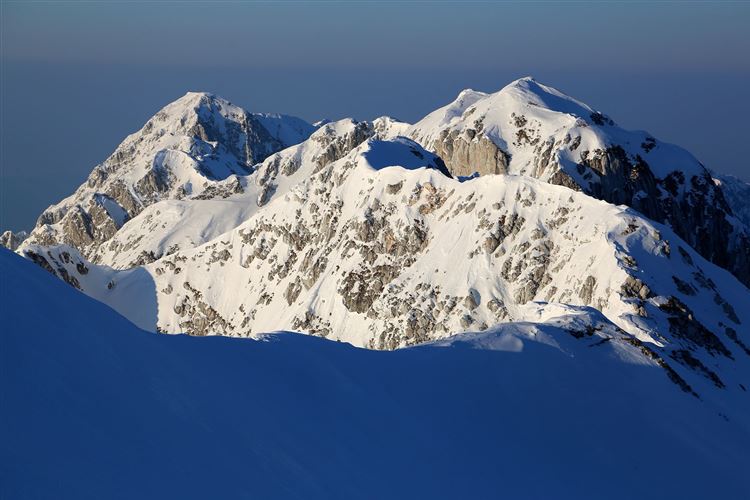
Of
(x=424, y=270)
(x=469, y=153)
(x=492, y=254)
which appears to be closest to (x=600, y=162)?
(x=469, y=153)

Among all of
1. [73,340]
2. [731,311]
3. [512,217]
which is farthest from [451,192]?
[73,340]

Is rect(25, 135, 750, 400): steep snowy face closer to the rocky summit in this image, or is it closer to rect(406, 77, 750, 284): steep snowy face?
the rocky summit

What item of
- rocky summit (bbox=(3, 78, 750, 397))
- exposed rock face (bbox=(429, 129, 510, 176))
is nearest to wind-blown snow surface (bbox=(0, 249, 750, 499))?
rocky summit (bbox=(3, 78, 750, 397))

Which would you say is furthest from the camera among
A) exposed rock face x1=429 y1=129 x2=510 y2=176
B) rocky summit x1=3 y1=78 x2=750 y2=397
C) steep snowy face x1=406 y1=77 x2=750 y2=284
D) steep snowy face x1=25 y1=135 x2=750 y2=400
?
exposed rock face x1=429 y1=129 x2=510 y2=176

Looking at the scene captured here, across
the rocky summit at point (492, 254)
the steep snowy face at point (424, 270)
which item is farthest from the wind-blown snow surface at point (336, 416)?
the steep snowy face at point (424, 270)

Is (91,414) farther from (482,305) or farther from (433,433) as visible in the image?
(482,305)

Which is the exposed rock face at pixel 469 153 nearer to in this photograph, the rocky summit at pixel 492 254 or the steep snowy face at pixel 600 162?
the steep snowy face at pixel 600 162
